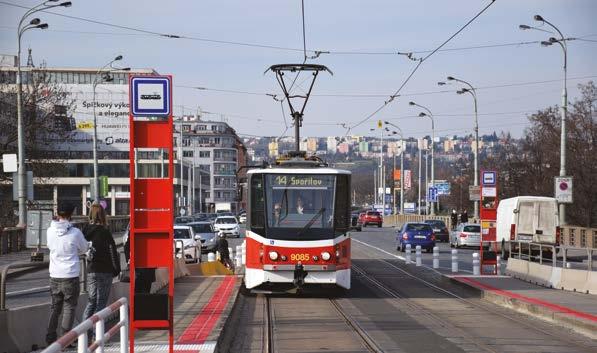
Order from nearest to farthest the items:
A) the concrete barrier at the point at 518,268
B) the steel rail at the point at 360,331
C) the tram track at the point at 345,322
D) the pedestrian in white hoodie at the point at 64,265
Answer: the pedestrian in white hoodie at the point at 64,265 < the steel rail at the point at 360,331 < the tram track at the point at 345,322 < the concrete barrier at the point at 518,268

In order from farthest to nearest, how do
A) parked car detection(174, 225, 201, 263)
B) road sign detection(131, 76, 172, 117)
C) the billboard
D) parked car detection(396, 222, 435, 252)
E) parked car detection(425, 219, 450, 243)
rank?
the billboard → parked car detection(425, 219, 450, 243) → parked car detection(396, 222, 435, 252) → parked car detection(174, 225, 201, 263) → road sign detection(131, 76, 172, 117)

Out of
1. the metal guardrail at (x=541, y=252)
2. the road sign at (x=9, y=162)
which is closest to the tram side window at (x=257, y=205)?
the metal guardrail at (x=541, y=252)

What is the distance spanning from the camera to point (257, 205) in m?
21.4

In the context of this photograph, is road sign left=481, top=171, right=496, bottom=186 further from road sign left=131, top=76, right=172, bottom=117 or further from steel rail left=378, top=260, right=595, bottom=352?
road sign left=131, top=76, right=172, bottom=117

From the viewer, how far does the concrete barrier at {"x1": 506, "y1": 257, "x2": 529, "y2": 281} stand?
85.5 ft

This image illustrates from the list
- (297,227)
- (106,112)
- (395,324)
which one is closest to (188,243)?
(297,227)

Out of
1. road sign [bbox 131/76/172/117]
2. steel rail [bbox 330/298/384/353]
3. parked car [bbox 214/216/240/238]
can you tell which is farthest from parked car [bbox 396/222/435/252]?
road sign [bbox 131/76/172/117]

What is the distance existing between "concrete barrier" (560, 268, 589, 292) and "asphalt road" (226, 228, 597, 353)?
2164 millimetres

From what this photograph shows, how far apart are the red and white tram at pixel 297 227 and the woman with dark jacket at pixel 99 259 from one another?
27.5 ft

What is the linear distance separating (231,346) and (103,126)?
76.2 metres

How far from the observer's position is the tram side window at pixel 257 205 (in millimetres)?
21250

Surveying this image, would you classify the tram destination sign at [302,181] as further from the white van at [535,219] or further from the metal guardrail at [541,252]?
the white van at [535,219]

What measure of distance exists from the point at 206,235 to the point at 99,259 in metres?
34.5

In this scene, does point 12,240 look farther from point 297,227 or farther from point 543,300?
point 543,300
